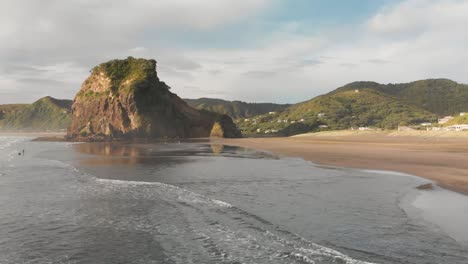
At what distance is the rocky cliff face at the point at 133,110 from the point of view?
10438 centimetres

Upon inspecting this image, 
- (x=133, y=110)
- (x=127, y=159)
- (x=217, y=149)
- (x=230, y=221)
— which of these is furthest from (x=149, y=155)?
Result: (x=133, y=110)

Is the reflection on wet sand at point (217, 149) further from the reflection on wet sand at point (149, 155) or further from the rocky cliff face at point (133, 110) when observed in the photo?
the rocky cliff face at point (133, 110)

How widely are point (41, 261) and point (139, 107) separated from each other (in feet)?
324

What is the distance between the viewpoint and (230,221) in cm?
1327

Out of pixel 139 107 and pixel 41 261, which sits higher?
pixel 139 107

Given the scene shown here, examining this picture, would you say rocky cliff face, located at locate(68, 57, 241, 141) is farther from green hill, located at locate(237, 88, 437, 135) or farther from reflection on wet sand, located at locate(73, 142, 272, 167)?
reflection on wet sand, located at locate(73, 142, 272, 167)

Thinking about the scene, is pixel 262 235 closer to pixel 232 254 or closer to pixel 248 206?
pixel 232 254

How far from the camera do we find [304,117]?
192 metres

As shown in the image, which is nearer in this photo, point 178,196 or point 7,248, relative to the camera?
point 7,248

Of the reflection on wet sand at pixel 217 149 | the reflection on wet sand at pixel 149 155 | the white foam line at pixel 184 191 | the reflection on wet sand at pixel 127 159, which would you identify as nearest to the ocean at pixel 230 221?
the white foam line at pixel 184 191

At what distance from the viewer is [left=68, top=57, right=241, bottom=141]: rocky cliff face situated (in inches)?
4109

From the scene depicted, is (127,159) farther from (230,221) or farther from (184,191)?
(230,221)

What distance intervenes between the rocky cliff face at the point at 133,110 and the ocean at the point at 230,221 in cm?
8323

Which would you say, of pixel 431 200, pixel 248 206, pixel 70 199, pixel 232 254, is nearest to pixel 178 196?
pixel 248 206
